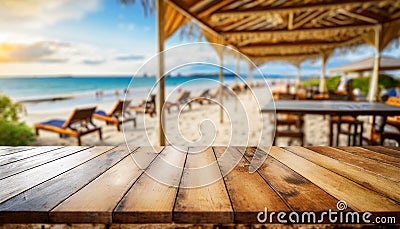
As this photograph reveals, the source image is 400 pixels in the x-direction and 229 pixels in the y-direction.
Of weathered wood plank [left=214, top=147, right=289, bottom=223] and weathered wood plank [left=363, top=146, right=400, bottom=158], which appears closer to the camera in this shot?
weathered wood plank [left=214, top=147, right=289, bottom=223]

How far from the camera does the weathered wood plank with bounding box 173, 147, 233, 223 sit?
0.70 m

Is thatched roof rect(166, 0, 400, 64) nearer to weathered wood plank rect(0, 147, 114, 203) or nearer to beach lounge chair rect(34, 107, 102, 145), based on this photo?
beach lounge chair rect(34, 107, 102, 145)

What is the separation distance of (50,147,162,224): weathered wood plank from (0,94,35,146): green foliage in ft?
14.8

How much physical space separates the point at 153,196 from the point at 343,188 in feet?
2.27

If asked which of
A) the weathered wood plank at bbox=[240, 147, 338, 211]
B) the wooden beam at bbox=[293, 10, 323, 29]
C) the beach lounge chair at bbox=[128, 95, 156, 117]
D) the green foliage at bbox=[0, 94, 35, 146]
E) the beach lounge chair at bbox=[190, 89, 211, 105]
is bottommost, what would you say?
the green foliage at bbox=[0, 94, 35, 146]

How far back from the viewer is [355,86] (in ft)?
39.2

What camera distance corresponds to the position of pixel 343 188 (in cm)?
85

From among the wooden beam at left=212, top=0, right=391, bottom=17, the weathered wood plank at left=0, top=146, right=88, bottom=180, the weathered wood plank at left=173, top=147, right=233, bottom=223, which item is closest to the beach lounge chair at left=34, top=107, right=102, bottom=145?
the wooden beam at left=212, top=0, right=391, bottom=17

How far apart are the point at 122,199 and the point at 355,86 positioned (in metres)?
14.0

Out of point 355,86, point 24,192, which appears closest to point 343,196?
point 24,192

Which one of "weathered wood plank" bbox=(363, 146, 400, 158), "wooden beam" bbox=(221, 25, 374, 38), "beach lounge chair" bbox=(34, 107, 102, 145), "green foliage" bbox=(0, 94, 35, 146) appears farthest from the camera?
"wooden beam" bbox=(221, 25, 374, 38)

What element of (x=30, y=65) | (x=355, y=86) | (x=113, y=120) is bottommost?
(x=113, y=120)

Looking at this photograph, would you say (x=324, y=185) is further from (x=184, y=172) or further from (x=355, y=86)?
(x=355, y=86)

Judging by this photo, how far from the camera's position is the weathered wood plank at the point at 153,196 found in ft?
2.29
